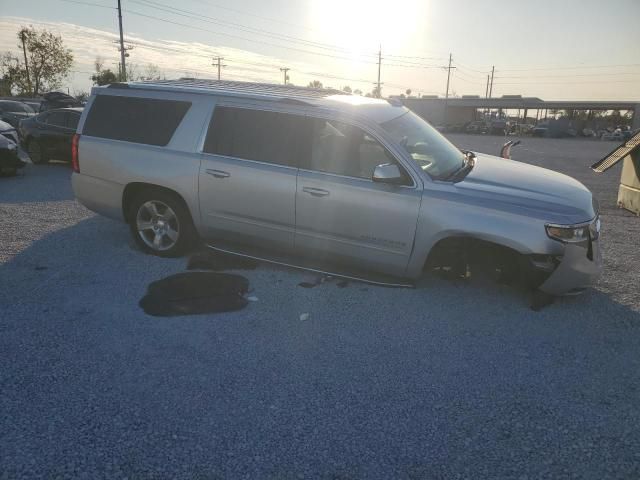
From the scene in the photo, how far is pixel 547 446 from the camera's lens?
2.75 meters

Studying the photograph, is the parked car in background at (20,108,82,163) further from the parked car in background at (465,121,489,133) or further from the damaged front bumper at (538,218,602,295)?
the parked car in background at (465,121,489,133)

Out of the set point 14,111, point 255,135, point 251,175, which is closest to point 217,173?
point 251,175

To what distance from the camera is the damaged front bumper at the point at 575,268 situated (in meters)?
4.20

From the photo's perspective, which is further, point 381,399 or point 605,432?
point 381,399

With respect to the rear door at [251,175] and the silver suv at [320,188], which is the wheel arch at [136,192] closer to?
the silver suv at [320,188]

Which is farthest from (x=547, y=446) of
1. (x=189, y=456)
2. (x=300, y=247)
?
(x=300, y=247)

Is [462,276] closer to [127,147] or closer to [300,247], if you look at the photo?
[300,247]

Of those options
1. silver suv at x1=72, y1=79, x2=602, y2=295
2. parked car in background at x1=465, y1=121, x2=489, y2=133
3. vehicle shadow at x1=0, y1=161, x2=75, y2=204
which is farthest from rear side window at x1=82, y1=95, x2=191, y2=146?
parked car in background at x1=465, y1=121, x2=489, y2=133

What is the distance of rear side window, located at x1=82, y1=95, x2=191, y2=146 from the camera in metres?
5.38

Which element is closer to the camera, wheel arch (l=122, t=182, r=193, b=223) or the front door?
the front door

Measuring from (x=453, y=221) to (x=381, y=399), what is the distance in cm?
188

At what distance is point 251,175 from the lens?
493 cm

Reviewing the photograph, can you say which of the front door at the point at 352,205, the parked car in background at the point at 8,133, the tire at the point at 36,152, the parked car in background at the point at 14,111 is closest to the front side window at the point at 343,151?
the front door at the point at 352,205

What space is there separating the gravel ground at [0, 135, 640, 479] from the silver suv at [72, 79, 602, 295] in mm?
455
